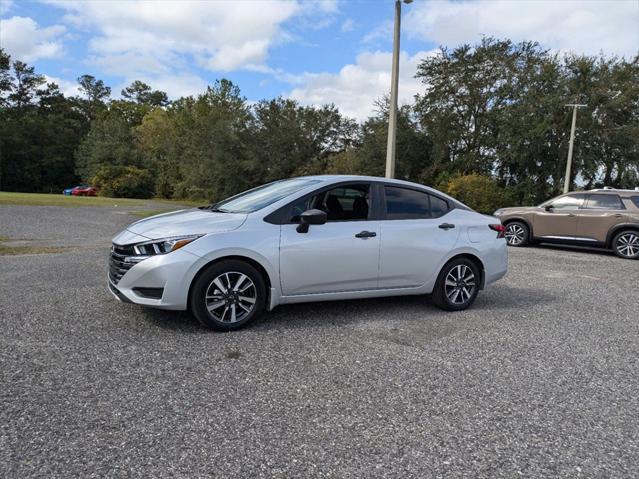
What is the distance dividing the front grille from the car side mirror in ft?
5.36

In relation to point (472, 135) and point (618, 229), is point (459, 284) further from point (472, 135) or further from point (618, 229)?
point (472, 135)

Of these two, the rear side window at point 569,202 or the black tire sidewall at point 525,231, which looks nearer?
the rear side window at point 569,202

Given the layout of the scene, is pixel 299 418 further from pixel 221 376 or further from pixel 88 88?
pixel 88 88

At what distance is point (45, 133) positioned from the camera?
6888 centimetres

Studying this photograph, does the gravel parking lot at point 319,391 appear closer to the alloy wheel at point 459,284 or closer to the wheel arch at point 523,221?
the alloy wheel at point 459,284

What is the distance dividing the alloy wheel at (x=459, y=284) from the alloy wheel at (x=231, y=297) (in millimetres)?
2457

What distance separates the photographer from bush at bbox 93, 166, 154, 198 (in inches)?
2228

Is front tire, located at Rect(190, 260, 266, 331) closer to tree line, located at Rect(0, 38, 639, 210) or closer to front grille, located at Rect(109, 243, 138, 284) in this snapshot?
front grille, located at Rect(109, 243, 138, 284)

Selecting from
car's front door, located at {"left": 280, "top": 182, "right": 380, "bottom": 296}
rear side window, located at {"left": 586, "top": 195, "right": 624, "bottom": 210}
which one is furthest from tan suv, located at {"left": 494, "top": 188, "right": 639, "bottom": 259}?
car's front door, located at {"left": 280, "top": 182, "right": 380, "bottom": 296}

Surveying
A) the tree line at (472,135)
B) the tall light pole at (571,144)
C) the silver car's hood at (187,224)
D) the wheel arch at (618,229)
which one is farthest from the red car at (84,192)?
the silver car's hood at (187,224)

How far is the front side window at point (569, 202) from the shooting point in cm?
1243

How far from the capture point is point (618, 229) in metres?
11.9

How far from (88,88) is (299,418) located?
388 feet

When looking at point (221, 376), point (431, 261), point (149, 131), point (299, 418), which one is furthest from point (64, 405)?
point (149, 131)
